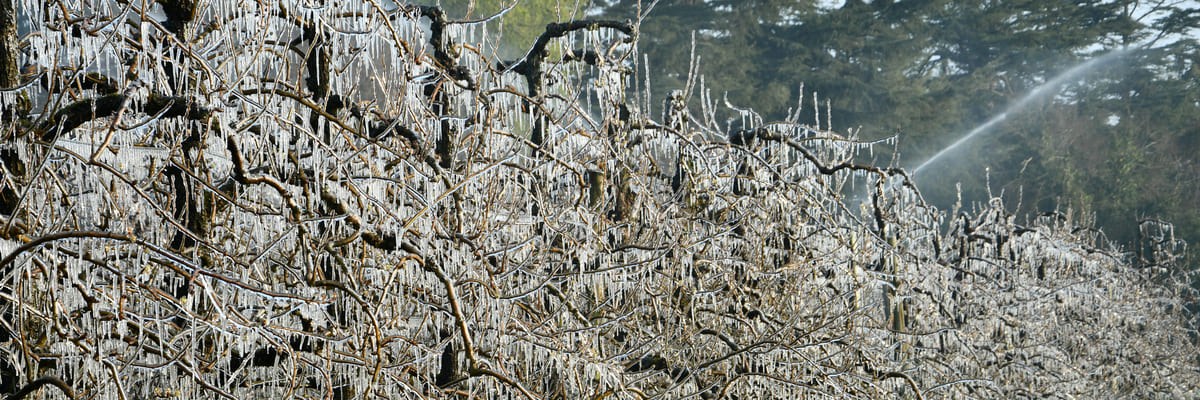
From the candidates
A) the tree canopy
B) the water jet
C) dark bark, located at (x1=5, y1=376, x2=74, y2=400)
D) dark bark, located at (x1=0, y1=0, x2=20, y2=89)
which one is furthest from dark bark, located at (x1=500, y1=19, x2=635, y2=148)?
the water jet

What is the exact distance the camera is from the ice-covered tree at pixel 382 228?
2686 millimetres

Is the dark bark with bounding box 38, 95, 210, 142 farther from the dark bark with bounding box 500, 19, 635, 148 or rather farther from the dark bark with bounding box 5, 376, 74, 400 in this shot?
the dark bark with bounding box 500, 19, 635, 148

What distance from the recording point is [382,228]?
334 cm

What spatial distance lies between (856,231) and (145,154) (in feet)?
13.1

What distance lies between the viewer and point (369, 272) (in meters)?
3.74

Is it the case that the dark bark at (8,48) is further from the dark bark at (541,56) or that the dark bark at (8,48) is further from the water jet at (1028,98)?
the water jet at (1028,98)

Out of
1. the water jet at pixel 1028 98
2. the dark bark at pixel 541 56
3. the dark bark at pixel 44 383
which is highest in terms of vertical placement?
the dark bark at pixel 541 56

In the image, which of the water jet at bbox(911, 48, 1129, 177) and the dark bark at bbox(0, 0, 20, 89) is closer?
the dark bark at bbox(0, 0, 20, 89)

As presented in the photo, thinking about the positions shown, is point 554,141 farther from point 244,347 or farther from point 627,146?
point 244,347

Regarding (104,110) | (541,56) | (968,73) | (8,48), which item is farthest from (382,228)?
(968,73)

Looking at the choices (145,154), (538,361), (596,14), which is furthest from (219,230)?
(596,14)

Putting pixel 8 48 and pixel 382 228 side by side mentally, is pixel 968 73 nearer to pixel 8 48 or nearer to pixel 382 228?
pixel 382 228

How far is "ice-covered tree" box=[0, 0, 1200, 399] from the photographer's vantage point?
2686 millimetres

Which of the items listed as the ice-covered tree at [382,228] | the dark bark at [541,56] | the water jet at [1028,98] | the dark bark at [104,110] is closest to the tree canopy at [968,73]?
the water jet at [1028,98]
